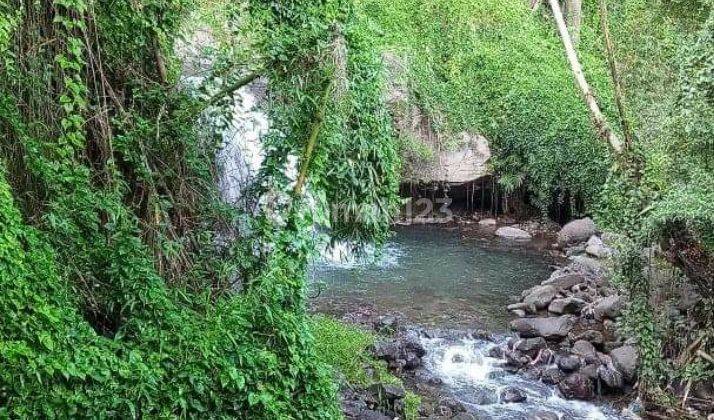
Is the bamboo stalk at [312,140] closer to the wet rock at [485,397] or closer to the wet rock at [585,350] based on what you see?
the wet rock at [485,397]

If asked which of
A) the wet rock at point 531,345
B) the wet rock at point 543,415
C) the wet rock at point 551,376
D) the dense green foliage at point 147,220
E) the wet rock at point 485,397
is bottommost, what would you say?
the wet rock at point 543,415

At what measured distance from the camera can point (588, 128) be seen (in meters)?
17.7

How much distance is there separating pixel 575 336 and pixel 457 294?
285 centimetres

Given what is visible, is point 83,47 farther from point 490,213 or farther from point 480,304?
point 490,213

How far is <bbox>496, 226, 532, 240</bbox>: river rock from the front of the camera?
58.1ft

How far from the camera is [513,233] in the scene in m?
17.8

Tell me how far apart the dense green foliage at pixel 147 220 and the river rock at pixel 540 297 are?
22.4 ft

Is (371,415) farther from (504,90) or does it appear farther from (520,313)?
(504,90)

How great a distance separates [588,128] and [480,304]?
764 cm

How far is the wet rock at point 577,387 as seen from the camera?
29.9 feet

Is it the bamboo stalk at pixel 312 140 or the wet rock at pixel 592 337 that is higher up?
the bamboo stalk at pixel 312 140

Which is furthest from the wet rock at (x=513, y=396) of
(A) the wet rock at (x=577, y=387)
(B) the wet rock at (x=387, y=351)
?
(B) the wet rock at (x=387, y=351)

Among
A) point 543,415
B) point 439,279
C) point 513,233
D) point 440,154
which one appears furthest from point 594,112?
point 440,154

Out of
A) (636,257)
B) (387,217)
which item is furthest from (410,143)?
(387,217)
